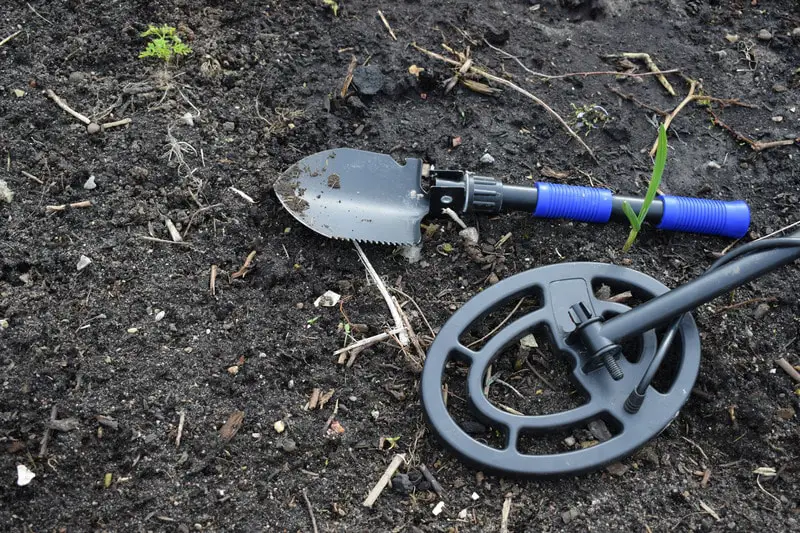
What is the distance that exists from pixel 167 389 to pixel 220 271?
12.7 inches

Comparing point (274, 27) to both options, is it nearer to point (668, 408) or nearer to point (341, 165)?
point (341, 165)

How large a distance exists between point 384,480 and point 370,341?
1.06 feet

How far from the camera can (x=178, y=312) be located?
1.65m

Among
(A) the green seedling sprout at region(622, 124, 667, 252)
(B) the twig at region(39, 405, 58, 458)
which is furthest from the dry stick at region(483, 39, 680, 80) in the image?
(B) the twig at region(39, 405, 58, 458)

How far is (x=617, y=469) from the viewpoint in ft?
5.04

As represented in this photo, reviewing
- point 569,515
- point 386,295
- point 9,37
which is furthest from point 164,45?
point 569,515

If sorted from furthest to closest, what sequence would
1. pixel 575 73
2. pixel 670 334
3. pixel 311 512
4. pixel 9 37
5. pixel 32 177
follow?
pixel 575 73, pixel 9 37, pixel 32 177, pixel 670 334, pixel 311 512

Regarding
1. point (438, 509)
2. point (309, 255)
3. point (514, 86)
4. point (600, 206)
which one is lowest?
point (438, 509)

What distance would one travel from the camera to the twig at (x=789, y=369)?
64.9 inches

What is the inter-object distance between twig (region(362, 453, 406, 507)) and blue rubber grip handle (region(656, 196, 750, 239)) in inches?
35.8

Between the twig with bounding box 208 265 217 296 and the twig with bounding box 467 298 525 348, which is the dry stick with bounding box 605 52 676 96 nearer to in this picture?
the twig with bounding box 467 298 525 348

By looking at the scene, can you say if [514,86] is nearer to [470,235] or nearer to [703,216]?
[470,235]

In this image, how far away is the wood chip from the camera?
1.51 metres

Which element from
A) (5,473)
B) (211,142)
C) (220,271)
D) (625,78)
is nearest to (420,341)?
(220,271)
